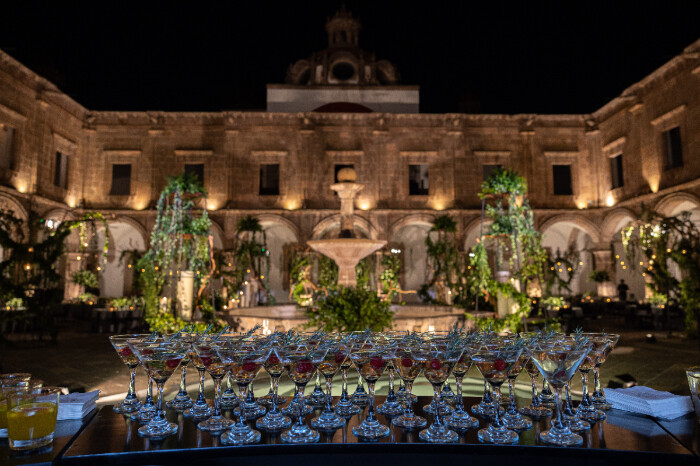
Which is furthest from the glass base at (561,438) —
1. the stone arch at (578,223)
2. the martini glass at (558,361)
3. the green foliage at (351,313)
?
the stone arch at (578,223)

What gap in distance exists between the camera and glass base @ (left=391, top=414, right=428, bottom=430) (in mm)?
1607

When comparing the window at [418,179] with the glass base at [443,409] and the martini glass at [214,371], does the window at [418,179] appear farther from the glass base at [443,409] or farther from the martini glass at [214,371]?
the martini glass at [214,371]

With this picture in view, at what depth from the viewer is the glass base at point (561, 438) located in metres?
1.43

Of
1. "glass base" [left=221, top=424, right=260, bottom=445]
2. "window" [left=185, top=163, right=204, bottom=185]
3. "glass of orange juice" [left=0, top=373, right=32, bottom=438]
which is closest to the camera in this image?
"glass base" [left=221, top=424, right=260, bottom=445]

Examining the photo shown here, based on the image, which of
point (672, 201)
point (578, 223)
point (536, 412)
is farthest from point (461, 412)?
point (578, 223)

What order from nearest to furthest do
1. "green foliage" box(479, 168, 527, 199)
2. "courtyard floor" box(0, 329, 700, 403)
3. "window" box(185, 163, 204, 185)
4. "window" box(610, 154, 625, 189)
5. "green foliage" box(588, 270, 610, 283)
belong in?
1. "courtyard floor" box(0, 329, 700, 403)
2. "green foliage" box(479, 168, 527, 199)
3. "green foliage" box(588, 270, 610, 283)
4. "window" box(610, 154, 625, 189)
5. "window" box(185, 163, 204, 185)

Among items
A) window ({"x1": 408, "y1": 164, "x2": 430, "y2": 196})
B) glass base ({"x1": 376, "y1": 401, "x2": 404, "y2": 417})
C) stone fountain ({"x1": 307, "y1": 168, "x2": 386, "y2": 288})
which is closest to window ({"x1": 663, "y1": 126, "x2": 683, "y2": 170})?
window ({"x1": 408, "y1": 164, "x2": 430, "y2": 196})

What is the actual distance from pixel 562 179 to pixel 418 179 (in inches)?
233

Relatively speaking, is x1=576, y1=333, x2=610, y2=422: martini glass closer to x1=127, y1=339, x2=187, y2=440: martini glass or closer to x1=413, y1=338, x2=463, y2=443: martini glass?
x1=413, y1=338, x2=463, y2=443: martini glass

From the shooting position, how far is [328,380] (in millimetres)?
1792

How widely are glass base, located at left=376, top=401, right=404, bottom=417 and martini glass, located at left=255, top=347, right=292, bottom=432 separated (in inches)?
14.2

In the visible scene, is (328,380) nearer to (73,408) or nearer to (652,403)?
(73,408)

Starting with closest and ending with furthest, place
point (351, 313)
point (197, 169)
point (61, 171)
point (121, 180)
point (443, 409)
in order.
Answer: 1. point (443, 409)
2. point (351, 313)
3. point (61, 171)
4. point (197, 169)
5. point (121, 180)

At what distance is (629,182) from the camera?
1634 centimetres
